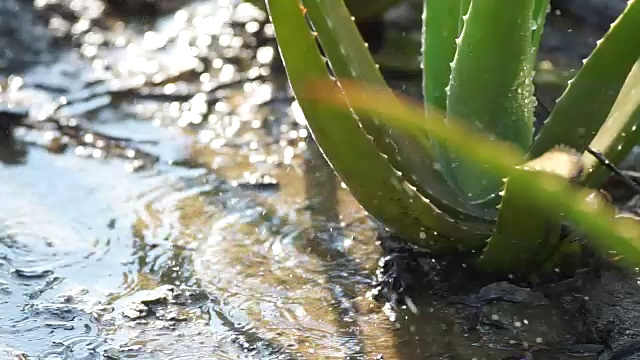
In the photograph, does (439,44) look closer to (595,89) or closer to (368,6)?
(595,89)

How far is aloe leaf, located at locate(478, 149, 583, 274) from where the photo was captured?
1.04 m

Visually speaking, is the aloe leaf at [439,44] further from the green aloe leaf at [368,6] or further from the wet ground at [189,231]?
the green aloe leaf at [368,6]

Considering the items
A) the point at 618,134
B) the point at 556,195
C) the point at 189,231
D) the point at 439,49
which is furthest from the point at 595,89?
the point at 189,231

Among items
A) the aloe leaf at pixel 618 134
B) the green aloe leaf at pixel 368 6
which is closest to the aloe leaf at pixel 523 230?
the aloe leaf at pixel 618 134

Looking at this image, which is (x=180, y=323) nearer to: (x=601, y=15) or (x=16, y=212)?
(x=16, y=212)

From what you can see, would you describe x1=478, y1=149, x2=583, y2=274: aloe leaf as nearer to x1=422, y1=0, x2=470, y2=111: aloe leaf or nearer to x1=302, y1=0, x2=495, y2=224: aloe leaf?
x1=302, y1=0, x2=495, y2=224: aloe leaf

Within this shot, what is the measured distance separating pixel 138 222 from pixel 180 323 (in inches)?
15.3

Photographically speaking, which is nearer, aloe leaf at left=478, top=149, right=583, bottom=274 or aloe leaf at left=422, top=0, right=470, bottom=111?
aloe leaf at left=478, top=149, right=583, bottom=274

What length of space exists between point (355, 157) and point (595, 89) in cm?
37

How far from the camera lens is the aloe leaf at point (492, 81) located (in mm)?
1212

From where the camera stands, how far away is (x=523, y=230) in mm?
1266

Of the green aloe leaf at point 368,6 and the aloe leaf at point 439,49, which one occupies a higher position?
the green aloe leaf at point 368,6

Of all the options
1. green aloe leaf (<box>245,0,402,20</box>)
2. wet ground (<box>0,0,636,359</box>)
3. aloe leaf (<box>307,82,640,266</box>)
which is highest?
green aloe leaf (<box>245,0,402,20</box>)

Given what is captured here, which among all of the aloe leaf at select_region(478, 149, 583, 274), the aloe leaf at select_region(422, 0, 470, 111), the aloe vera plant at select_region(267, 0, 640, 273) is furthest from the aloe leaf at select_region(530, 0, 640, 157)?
the aloe leaf at select_region(422, 0, 470, 111)
